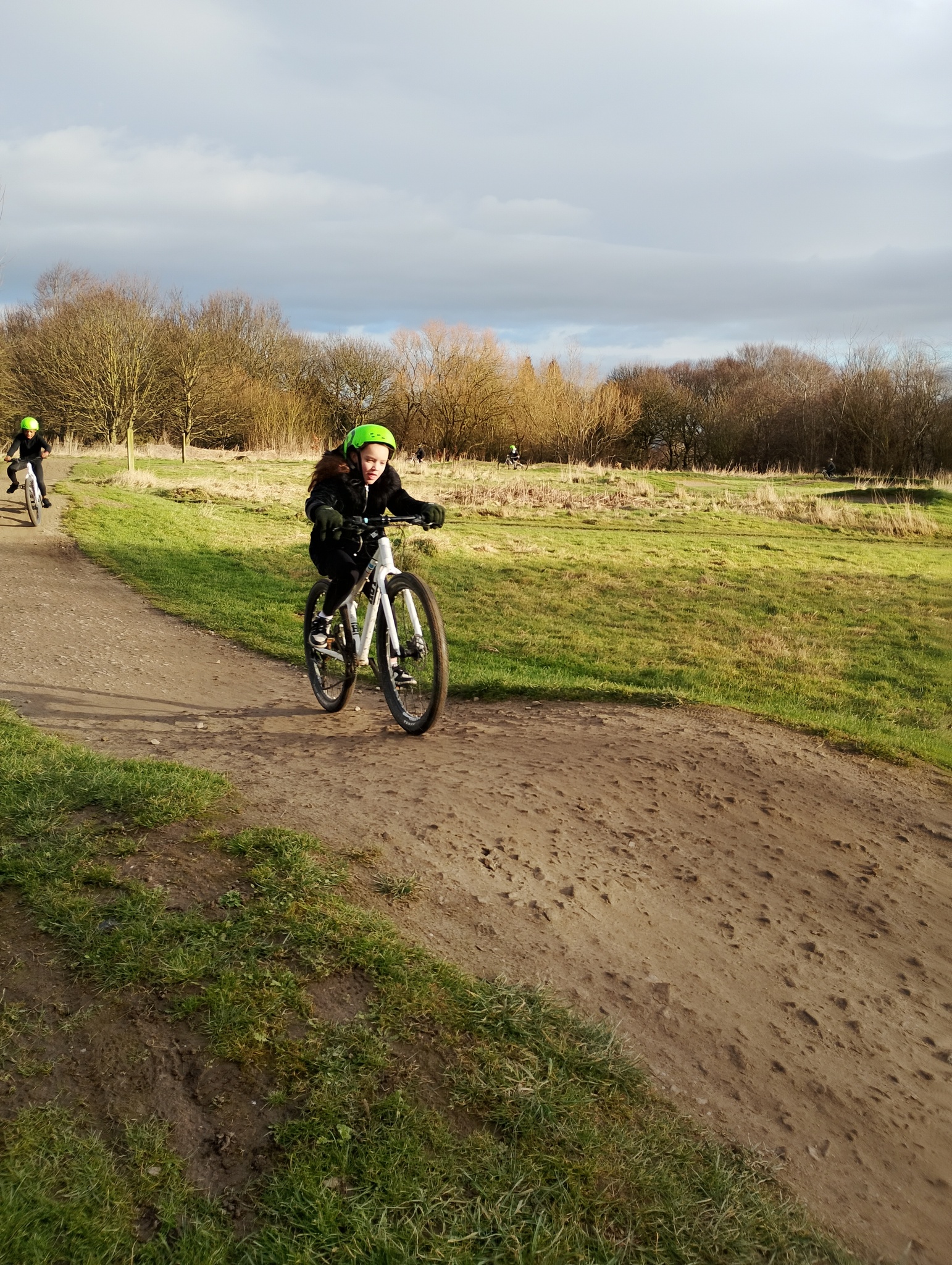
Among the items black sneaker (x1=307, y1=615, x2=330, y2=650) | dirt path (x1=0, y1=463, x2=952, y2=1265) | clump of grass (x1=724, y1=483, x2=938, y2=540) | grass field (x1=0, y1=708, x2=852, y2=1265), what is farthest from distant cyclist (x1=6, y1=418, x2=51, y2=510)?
clump of grass (x1=724, y1=483, x2=938, y2=540)

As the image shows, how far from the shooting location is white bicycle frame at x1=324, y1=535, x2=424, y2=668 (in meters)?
6.46

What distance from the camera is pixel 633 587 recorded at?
1653cm

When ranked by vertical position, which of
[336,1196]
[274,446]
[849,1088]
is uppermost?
[274,446]

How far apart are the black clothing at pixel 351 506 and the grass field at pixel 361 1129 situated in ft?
11.1

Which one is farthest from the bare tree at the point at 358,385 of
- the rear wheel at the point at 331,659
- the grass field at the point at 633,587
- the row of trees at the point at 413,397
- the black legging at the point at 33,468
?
the rear wheel at the point at 331,659

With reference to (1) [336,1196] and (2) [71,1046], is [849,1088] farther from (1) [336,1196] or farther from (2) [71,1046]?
(2) [71,1046]

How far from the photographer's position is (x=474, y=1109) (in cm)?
282

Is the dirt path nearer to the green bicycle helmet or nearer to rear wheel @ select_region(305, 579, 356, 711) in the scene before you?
rear wheel @ select_region(305, 579, 356, 711)

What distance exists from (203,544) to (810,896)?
15720 millimetres

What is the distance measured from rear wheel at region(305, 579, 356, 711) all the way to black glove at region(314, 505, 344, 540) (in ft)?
3.06

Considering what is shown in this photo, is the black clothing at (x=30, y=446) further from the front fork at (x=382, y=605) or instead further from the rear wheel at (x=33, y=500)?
the front fork at (x=382, y=605)

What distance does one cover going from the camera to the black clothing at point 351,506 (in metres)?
6.78

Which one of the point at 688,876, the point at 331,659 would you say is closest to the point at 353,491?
the point at 331,659

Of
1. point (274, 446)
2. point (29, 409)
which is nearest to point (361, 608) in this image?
point (274, 446)
